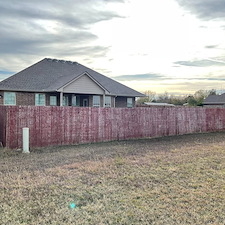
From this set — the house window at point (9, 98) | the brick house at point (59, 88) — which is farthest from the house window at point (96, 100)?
the house window at point (9, 98)

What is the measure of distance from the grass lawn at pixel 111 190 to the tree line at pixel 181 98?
1143 inches

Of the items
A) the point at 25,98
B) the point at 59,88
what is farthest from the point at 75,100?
the point at 25,98

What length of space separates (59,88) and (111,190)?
50.7 feet

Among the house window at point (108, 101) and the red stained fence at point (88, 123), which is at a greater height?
the house window at point (108, 101)

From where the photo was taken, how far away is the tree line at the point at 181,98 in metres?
47.8

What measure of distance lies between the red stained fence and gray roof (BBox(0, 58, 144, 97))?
823cm

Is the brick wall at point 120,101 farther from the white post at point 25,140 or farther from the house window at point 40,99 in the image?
the white post at point 25,140

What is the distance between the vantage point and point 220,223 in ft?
11.8

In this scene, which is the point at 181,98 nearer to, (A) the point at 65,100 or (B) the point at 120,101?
(B) the point at 120,101

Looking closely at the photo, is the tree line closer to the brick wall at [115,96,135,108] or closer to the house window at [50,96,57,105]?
the brick wall at [115,96,135,108]

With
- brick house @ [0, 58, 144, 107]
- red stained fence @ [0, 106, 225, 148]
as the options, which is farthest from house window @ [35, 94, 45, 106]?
red stained fence @ [0, 106, 225, 148]

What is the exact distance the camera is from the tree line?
47.8 metres

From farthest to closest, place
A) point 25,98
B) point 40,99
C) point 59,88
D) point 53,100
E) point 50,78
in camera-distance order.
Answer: point 50,78 → point 53,100 → point 40,99 → point 25,98 → point 59,88

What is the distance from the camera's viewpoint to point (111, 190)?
493 centimetres
